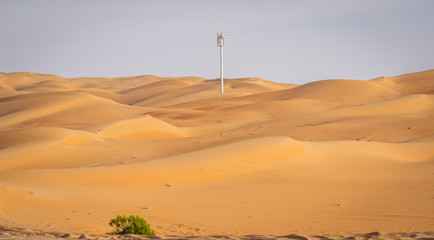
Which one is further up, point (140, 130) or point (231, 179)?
point (140, 130)

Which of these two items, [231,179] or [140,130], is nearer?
[231,179]

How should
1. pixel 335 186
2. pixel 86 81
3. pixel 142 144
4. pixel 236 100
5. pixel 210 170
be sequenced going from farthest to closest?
pixel 86 81, pixel 236 100, pixel 142 144, pixel 210 170, pixel 335 186

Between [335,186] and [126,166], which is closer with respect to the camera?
[335,186]

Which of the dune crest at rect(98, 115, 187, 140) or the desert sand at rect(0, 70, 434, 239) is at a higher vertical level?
the dune crest at rect(98, 115, 187, 140)

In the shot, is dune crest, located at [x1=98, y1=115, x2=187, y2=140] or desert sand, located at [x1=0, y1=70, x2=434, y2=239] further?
dune crest, located at [x1=98, y1=115, x2=187, y2=140]

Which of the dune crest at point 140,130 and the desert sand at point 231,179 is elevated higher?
the dune crest at point 140,130

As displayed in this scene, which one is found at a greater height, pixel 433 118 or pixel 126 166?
pixel 433 118

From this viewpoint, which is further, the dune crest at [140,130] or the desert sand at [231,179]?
the dune crest at [140,130]

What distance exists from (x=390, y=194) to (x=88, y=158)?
34.5ft

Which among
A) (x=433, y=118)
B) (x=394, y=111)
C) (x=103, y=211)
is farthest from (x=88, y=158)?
(x=394, y=111)

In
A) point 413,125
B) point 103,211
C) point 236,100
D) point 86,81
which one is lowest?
point 103,211

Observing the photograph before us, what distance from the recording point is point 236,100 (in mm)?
49031

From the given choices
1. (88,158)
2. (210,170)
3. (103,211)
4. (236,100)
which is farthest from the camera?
(236,100)

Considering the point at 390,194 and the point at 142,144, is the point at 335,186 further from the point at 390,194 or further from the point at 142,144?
the point at 142,144
